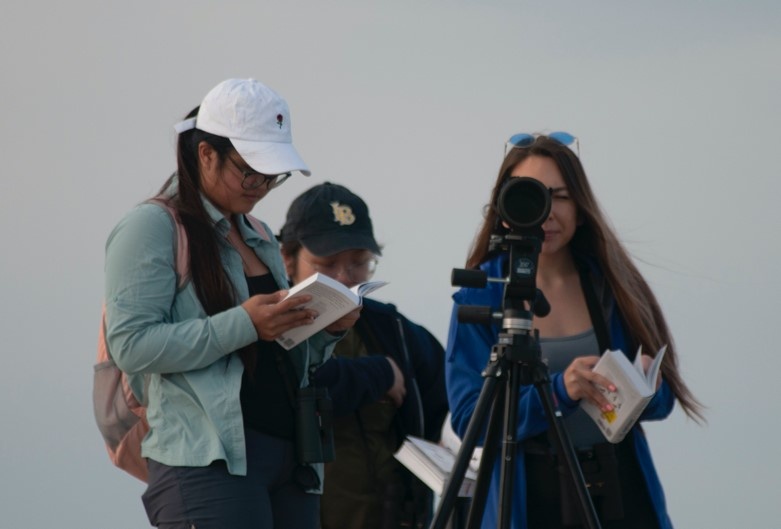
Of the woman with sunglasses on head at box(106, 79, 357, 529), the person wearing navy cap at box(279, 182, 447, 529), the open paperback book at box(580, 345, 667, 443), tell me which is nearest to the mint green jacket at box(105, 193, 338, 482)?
the woman with sunglasses on head at box(106, 79, 357, 529)

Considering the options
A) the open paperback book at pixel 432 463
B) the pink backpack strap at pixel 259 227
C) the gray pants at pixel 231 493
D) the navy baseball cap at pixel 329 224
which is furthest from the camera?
the navy baseball cap at pixel 329 224

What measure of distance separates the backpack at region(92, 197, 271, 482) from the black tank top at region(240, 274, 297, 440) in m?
0.20

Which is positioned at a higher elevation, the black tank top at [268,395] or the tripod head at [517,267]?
the tripod head at [517,267]

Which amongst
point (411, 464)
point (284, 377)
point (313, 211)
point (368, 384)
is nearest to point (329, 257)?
point (313, 211)

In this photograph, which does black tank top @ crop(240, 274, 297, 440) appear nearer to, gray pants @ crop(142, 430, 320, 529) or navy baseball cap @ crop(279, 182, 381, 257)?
gray pants @ crop(142, 430, 320, 529)

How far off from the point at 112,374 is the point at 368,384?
896 millimetres

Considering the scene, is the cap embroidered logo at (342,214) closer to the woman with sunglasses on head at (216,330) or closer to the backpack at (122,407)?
the woman with sunglasses on head at (216,330)

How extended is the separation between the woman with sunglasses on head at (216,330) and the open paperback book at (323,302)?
23mm

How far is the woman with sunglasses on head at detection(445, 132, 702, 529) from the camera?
8.92ft

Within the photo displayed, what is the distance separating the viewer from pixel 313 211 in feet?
12.0

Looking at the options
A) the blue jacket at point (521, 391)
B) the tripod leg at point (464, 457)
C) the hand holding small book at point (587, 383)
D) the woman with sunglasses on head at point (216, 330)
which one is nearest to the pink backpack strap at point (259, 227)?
the woman with sunglasses on head at point (216, 330)

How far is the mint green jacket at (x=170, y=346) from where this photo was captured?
2.51 metres

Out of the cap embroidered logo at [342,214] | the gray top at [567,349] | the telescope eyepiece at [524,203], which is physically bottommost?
the gray top at [567,349]

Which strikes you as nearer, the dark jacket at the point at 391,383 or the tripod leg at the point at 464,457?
the tripod leg at the point at 464,457
